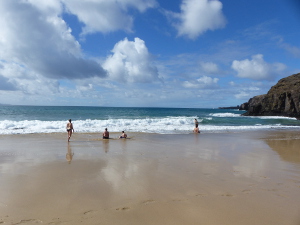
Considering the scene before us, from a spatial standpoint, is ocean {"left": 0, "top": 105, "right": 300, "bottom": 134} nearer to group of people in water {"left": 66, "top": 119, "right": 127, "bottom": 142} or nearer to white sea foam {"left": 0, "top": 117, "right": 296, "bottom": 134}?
white sea foam {"left": 0, "top": 117, "right": 296, "bottom": 134}

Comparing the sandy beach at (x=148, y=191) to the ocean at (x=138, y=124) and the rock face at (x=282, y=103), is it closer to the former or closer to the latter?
the ocean at (x=138, y=124)

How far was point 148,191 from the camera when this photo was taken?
4.76 meters

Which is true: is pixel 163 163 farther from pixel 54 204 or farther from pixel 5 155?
pixel 5 155

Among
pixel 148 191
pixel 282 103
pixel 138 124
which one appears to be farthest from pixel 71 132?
pixel 282 103

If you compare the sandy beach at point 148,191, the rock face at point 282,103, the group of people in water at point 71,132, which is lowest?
the sandy beach at point 148,191

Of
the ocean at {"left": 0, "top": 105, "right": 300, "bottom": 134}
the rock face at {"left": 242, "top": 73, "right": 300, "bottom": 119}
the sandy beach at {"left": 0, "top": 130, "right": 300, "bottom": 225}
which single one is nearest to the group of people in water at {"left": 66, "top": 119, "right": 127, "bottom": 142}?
the ocean at {"left": 0, "top": 105, "right": 300, "bottom": 134}

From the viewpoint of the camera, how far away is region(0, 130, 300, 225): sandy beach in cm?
363

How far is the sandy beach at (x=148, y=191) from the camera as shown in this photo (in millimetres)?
3627

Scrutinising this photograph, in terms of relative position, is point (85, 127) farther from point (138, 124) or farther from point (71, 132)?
point (71, 132)

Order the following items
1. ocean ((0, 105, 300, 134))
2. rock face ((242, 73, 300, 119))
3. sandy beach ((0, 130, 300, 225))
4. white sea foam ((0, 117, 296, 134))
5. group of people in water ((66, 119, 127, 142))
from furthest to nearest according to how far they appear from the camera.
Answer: rock face ((242, 73, 300, 119)) → ocean ((0, 105, 300, 134)) → white sea foam ((0, 117, 296, 134)) → group of people in water ((66, 119, 127, 142)) → sandy beach ((0, 130, 300, 225))

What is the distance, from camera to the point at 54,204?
13.3ft

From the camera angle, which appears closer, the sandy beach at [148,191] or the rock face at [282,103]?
the sandy beach at [148,191]

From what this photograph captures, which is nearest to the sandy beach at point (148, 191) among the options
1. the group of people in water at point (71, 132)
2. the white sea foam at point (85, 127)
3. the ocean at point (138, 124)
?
the group of people in water at point (71, 132)

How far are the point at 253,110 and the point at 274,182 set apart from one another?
54.1 meters
